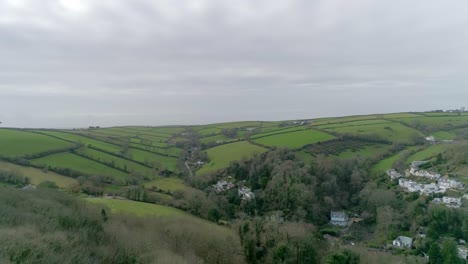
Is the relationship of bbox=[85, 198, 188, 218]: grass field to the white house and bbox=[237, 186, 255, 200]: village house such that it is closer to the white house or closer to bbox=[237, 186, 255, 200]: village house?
bbox=[237, 186, 255, 200]: village house

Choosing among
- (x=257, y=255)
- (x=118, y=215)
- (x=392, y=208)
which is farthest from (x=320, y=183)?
(x=118, y=215)

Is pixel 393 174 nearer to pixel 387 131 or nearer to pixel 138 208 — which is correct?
pixel 387 131

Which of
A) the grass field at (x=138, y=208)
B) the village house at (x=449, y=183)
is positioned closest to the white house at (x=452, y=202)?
the village house at (x=449, y=183)

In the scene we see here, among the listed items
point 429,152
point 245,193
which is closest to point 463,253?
point 429,152

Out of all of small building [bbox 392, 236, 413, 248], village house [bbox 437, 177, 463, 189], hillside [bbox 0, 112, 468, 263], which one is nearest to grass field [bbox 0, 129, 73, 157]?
hillside [bbox 0, 112, 468, 263]

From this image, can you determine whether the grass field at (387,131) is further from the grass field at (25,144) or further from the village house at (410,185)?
the grass field at (25,144)
